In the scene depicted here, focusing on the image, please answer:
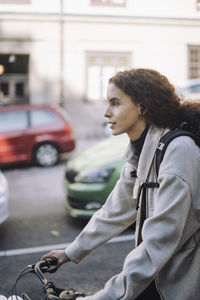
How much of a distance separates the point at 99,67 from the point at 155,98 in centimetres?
1517

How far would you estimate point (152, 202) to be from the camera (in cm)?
175

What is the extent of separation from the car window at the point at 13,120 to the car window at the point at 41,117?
0.17 metres

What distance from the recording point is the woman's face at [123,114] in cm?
180

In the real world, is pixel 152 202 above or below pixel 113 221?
above

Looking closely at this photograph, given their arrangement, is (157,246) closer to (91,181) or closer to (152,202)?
(152,202)

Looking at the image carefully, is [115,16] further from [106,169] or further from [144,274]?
[144,274]

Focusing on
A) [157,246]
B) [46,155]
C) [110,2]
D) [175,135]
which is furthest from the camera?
[110,2]

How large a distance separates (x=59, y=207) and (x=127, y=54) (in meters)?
11.1

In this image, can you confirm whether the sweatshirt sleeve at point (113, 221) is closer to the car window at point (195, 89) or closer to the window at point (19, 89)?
the car window at point (195, 89)

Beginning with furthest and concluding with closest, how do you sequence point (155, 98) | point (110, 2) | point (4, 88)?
point (4, 88)
point (110, 2)
point (155, 98)

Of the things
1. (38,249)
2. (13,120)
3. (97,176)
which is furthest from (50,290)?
(13,120)

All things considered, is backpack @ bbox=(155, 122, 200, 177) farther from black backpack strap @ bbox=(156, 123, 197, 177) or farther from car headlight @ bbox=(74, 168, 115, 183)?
car headlight @ bbox=(74, 168, 115, 183)

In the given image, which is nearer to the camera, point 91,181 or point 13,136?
point 91,181

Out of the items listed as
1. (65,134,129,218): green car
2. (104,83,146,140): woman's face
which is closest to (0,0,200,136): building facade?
(65,134,129,218): green car
